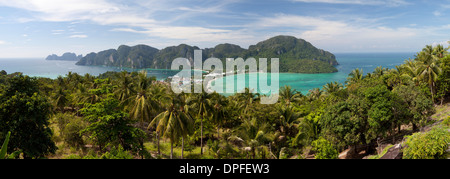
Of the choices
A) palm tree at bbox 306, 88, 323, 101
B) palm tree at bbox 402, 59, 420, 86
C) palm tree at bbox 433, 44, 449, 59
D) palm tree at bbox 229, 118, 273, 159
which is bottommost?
palm tree at bbox 229, 118, 273, 159

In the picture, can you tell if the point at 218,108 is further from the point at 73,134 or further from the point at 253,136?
the point at 73,134

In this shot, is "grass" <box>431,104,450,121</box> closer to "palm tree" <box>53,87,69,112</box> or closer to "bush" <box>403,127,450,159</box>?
"bush" <box>403,127,450,159</box>

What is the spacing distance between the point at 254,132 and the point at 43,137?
1243cm

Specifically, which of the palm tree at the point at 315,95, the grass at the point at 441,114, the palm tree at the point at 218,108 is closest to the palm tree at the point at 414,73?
the grass at the point at 441,114

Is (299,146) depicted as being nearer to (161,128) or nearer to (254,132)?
(254,132)

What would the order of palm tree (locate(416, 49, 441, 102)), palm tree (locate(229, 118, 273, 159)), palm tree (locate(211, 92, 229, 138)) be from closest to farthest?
palm tree (locate(229, 118, 273, 159)) → palm tree (locate(416, 49, 441, 102)) → palm tree (locate(211, 92, 229, 138))

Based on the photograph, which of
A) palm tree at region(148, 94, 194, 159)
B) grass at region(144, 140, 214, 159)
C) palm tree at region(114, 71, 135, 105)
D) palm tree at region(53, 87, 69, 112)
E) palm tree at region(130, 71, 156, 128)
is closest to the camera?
palm tree at region(148, 94, 194, 159)

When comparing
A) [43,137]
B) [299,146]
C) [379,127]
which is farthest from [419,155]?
[43,137]

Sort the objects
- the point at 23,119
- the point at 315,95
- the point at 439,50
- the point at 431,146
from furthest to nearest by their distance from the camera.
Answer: the point at 315,95 → the point at 439,50 → the point at 23,119 → the point at 431,146

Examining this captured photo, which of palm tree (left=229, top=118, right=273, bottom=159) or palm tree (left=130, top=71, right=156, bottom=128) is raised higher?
palm tree (left=130, top=71, right=156, bottom=128)

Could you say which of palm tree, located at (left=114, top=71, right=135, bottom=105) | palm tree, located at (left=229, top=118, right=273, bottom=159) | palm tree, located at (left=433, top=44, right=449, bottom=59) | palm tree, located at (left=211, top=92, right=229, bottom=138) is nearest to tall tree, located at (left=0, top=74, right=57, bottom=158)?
palm tree, located at (left=114, top=71, right=135, bottom=105)

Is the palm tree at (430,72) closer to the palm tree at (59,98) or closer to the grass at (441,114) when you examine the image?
the grass at (441,114)

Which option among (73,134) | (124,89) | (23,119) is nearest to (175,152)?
(73,134)
